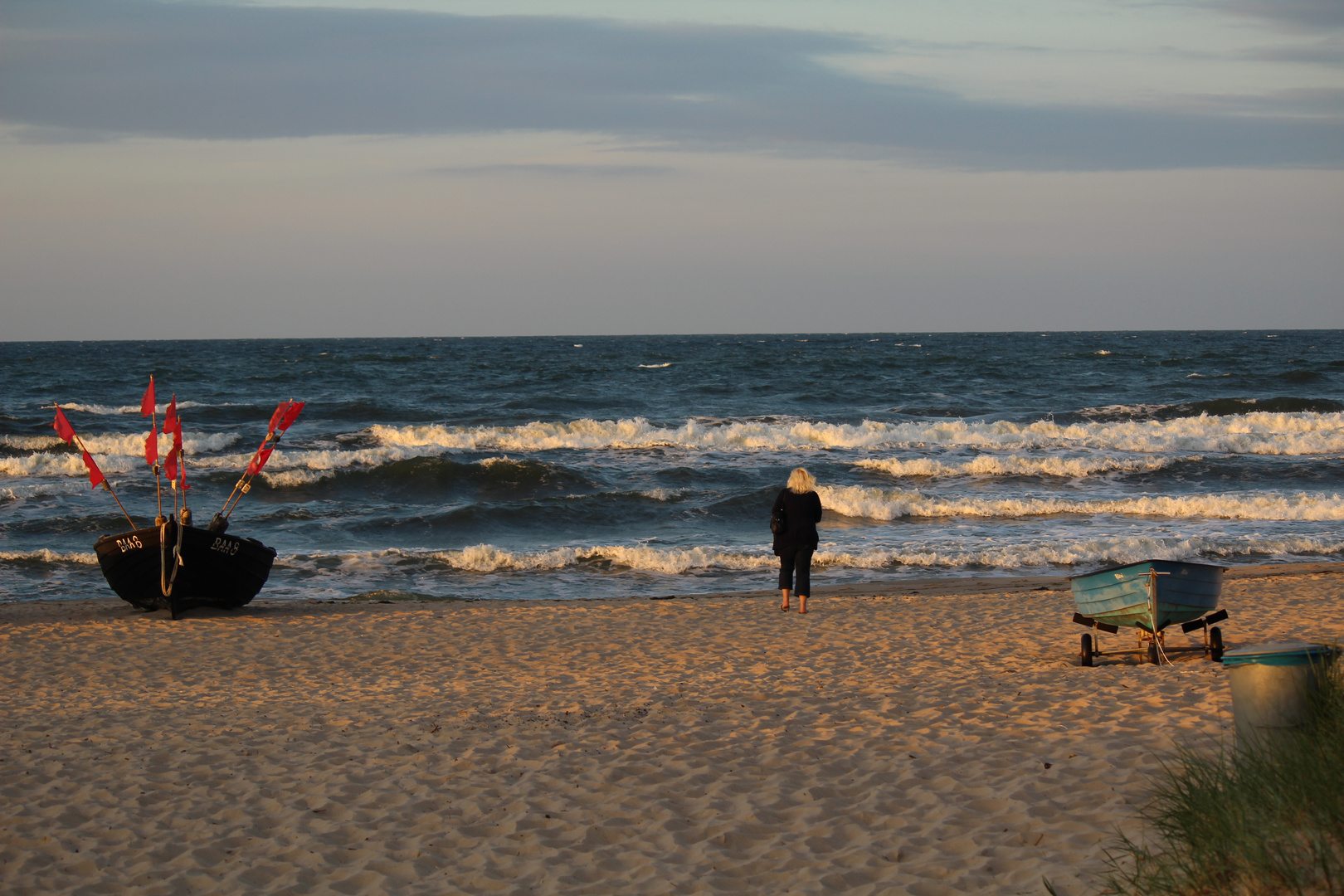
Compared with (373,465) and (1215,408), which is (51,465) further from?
(1215,408)

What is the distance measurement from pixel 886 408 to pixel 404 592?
80.6 ft

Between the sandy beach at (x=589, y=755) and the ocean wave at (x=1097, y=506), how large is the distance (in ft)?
24.8

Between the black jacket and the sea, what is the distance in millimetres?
1853

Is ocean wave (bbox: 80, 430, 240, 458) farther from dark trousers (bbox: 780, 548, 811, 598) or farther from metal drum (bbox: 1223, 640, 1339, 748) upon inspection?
metal drum (bbox: 1223, 640, 1339, 748)

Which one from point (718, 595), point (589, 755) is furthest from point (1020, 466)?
point (589, 755)

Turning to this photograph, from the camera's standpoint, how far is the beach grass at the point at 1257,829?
330 cm

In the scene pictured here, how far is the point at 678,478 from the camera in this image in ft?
73.8

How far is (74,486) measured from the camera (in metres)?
20.2

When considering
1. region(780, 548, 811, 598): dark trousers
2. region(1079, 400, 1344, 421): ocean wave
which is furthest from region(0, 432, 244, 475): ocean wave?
region(1079, 400, 1344, 421): ocean wave

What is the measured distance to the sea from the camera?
14602 mm

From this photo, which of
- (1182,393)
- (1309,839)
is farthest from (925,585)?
(1182,393)

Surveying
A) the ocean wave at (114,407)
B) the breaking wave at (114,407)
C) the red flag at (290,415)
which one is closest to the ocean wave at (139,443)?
the ocean wave at (114,407)

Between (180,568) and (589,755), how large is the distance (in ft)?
22.3

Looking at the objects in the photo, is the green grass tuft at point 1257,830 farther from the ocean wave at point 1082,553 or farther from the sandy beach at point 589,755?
the ocean wave at point 1082,553
